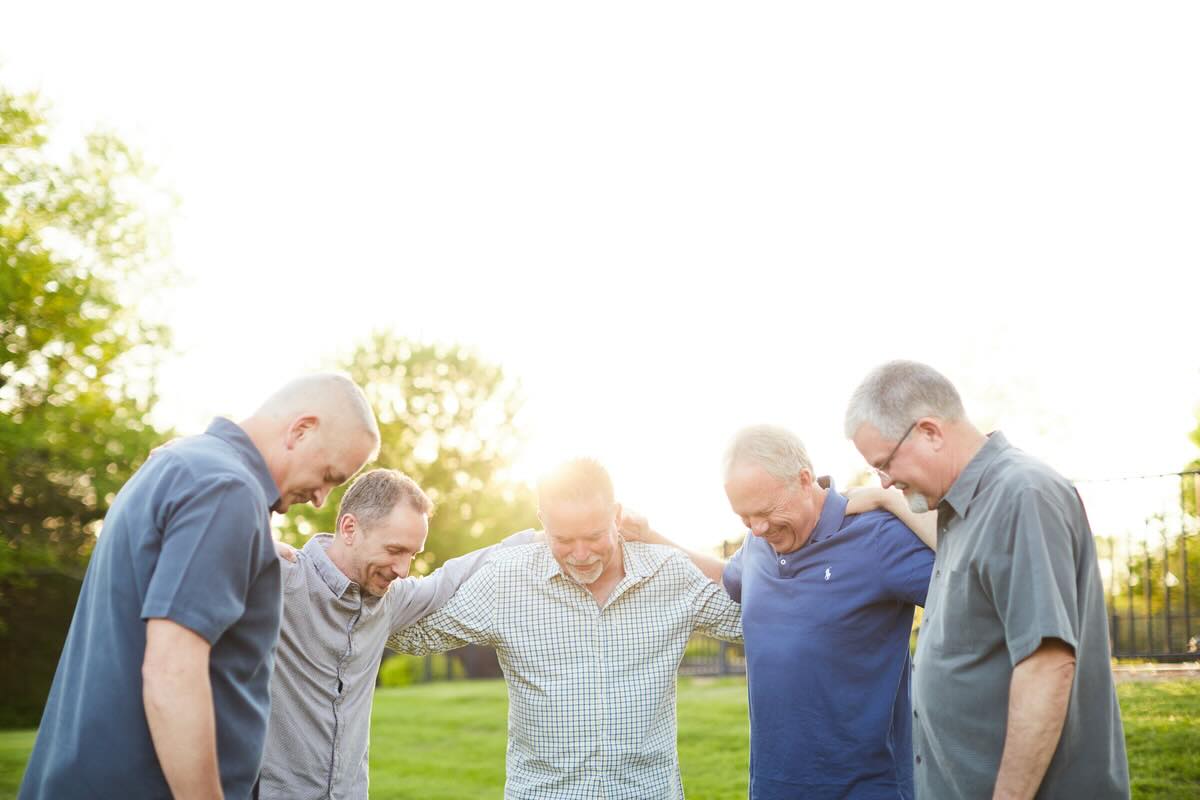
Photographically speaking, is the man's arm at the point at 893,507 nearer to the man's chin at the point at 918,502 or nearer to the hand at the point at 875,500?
the hand at the point at 875,500

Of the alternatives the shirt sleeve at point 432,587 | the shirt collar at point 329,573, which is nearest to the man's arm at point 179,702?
the shirt collar at point 329,573

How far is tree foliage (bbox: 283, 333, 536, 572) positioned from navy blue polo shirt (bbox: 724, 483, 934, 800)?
92.5ft

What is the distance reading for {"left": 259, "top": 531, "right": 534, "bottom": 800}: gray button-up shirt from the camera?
12.0ft

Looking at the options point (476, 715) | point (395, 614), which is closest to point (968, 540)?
point (395, 614)

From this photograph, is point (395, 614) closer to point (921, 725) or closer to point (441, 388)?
point (921, 725)

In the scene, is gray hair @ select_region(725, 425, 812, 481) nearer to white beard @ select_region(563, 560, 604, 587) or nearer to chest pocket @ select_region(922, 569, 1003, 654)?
white beard @ select_region(563, 560, 604, 587)

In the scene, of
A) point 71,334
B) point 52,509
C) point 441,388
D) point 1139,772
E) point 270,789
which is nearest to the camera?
point 270,789

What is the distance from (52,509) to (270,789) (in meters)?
17.3

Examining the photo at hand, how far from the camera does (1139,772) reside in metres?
7.39

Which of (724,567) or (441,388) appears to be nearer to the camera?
(724,567)

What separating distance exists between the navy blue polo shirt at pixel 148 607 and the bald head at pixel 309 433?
0.20 metres

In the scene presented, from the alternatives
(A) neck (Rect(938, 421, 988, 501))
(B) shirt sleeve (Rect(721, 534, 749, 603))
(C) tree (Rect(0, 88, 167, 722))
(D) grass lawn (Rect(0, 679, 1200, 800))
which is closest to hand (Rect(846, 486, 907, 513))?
(B) shirt sleeve (Rect(721, 534, 749, 603))

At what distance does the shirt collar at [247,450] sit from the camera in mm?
2771

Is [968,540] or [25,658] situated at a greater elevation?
[968,540]
